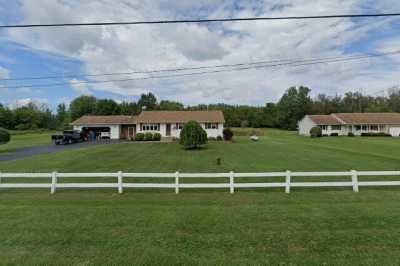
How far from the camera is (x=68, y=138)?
31203 mm

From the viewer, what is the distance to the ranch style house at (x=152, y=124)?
36.2 meters

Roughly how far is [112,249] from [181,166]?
1002 cm

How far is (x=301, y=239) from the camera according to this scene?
4887mm

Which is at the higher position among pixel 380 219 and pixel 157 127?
pixel 157 127

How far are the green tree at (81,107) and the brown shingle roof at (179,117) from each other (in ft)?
138

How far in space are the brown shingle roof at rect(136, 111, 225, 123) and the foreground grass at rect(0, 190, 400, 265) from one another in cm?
2863

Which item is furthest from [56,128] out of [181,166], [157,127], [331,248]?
[331,248]

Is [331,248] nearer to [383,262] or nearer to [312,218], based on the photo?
[383,262]

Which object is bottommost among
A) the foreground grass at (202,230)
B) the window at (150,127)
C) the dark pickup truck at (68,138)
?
the foreground grass at (202,230)

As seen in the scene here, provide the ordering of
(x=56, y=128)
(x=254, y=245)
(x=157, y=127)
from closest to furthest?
(x=254, y=245), (x=157, y=127), (x=56, y=128)

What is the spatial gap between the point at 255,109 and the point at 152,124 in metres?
53.5

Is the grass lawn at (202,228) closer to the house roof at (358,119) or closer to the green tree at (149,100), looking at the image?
the house roof at (358,119)

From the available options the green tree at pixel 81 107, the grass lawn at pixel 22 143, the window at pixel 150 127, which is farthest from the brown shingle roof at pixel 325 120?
the green tree at pixel 81 107

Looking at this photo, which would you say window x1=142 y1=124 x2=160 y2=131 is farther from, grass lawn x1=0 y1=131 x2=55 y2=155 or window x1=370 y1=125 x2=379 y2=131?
window x1=370 y1=125 x2=379 y2=131
